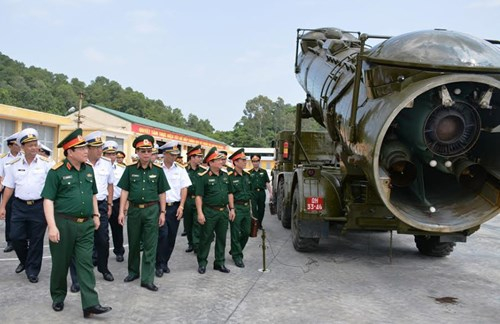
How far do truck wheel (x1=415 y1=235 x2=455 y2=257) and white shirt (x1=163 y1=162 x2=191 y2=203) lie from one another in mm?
3940

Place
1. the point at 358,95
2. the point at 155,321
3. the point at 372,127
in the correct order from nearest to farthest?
the point at 155,321 < the point at 372,127 < the point at 358,95

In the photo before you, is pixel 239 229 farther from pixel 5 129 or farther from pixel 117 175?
pixel 5 129

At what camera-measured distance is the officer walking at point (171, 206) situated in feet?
18.8

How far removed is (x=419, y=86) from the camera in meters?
4.33

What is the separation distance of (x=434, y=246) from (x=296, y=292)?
3153 mm

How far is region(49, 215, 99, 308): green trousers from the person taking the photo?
4105 millimetres

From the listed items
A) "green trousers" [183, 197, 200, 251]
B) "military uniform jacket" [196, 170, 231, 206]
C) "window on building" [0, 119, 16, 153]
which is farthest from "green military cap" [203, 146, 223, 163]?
"window on building" [0, 119, 16, 153]

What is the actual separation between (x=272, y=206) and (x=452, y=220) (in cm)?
818

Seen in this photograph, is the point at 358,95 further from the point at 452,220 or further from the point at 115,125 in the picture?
the point at 115,125

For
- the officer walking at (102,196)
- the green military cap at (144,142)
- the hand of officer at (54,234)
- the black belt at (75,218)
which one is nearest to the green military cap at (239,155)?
the green military cap at (144,142)

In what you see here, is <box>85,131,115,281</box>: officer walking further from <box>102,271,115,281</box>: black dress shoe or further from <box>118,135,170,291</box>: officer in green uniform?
<box>118,135,170,291</box>: officer in green uniform

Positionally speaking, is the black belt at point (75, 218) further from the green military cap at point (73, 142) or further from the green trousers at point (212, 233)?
the green trousers at point (212, 233)

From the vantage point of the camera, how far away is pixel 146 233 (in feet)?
16.9

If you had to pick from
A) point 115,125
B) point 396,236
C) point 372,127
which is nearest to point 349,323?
point 372,127
